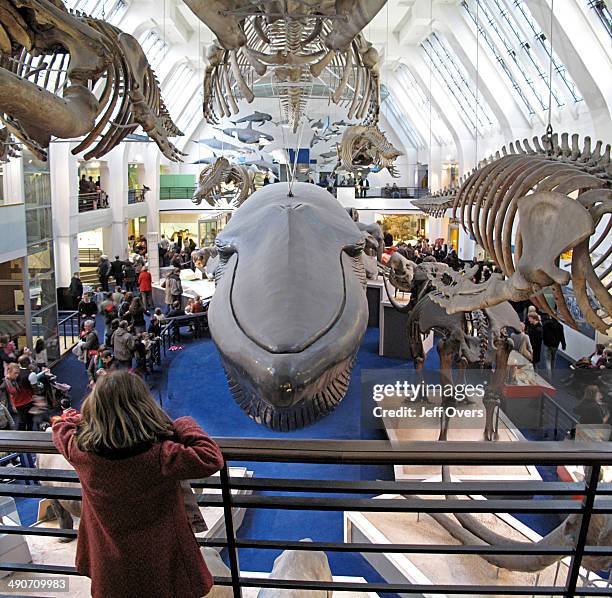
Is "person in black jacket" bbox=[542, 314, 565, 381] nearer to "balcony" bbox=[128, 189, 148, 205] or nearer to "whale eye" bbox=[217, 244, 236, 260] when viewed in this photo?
"whale eye" bbox=[217, 244, 236, 260]

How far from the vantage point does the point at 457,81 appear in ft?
71.8

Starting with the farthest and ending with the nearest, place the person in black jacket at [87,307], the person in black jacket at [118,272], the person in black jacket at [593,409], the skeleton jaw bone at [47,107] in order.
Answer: the person in black jacket at [118,272]
the person in black jacket at [87,307]
the person in black jacket at [593,409]
the skeleton jaw bone at [47,107]

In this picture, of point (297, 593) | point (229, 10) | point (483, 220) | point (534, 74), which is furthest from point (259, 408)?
point (534, 74)

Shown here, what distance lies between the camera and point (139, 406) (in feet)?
4.73

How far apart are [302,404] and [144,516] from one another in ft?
2.12

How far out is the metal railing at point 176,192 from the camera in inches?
1041

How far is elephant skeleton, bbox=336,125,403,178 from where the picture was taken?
9.36 meters

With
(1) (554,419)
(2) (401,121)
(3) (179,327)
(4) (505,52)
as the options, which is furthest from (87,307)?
(2) (401,121)

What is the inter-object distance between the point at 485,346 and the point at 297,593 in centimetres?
434

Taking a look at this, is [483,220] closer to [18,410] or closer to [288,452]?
[288,452]

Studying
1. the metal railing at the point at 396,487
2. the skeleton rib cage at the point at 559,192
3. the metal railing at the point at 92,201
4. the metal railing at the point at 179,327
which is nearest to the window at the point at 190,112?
the metal railing at the point at 92,201

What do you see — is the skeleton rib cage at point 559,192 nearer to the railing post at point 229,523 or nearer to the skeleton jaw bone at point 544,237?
the skeleton jaw bone at point 544,237

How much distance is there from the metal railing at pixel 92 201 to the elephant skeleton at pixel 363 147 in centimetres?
997

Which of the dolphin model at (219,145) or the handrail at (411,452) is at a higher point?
the dolphin model at (219,145)
